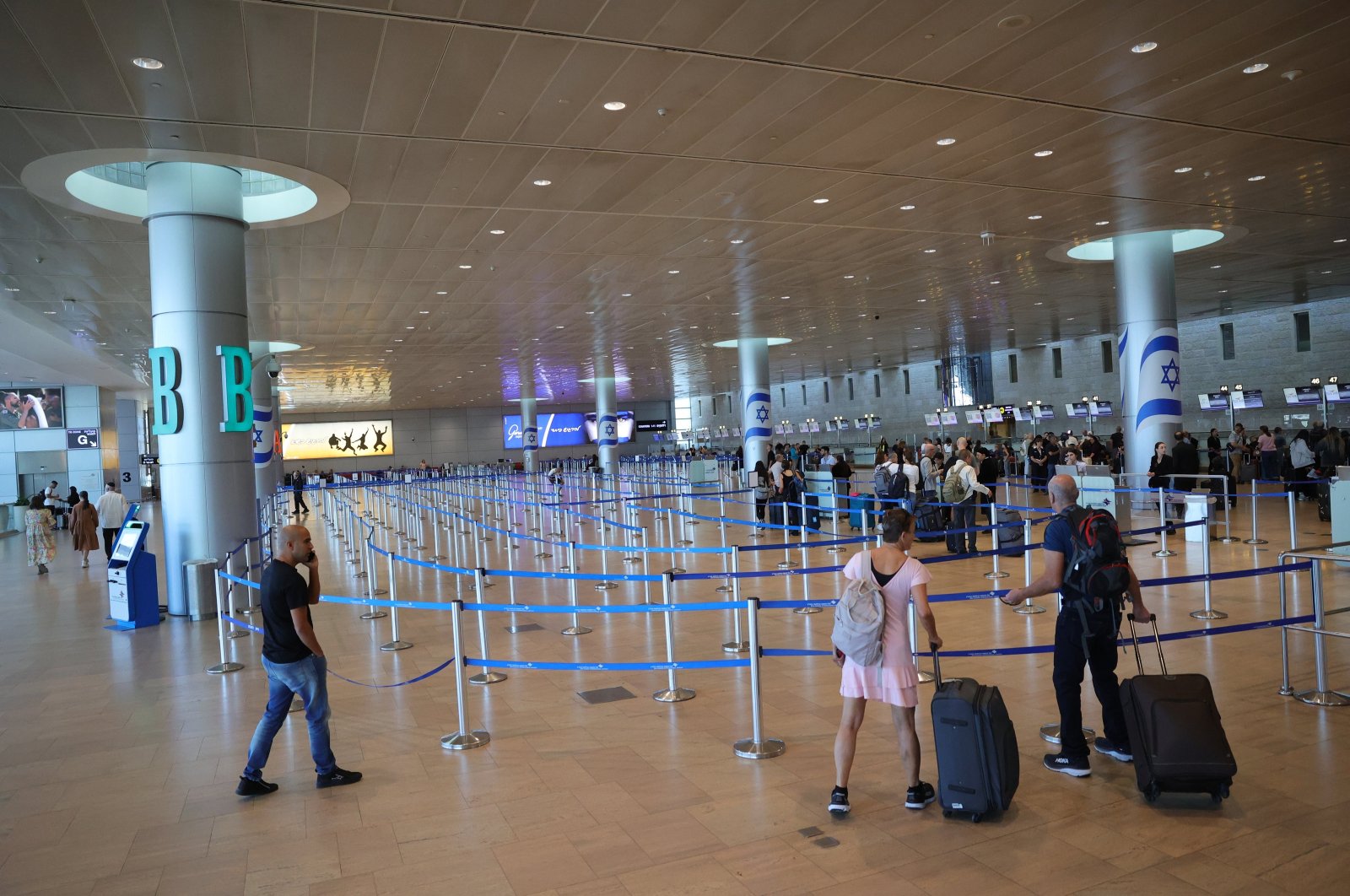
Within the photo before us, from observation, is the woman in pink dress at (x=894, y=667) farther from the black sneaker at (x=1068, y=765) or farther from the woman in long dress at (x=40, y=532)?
the woman in long dress at (x=40, y=532)

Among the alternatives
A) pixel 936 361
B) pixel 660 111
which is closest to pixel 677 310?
pixel 660 111

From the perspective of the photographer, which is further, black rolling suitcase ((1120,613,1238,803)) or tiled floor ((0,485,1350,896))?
black rolling suitcase ((1120,613,1238,803))

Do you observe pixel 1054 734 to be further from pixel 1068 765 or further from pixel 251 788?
pixel 251 788

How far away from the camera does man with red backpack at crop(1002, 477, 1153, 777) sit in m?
5.32

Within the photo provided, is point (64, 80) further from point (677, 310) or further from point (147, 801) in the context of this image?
point (677, 310)

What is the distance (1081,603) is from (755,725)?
7.39ft

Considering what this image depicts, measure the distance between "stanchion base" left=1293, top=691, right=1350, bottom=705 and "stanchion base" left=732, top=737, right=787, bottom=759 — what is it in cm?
396

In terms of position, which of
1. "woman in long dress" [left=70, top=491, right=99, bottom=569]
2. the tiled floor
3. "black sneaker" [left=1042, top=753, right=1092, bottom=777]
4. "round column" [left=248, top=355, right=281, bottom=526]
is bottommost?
the tiled floor

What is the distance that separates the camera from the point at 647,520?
23.9 meters

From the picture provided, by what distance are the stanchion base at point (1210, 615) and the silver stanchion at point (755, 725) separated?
19.0 ft

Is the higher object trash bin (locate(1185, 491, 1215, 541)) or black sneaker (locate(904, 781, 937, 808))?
trash bin (locate(1185, 491, 1215, 541))

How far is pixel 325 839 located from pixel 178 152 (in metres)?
8.81

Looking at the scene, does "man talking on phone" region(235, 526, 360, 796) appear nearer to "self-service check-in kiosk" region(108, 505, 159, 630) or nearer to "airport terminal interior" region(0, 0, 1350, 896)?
"airport terminal interior" region(0, 0, 1350, 896)

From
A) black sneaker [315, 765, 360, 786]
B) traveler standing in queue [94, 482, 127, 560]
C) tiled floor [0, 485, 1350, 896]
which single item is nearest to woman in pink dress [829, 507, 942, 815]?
tiled floor [0, 485, 1350, 896]
